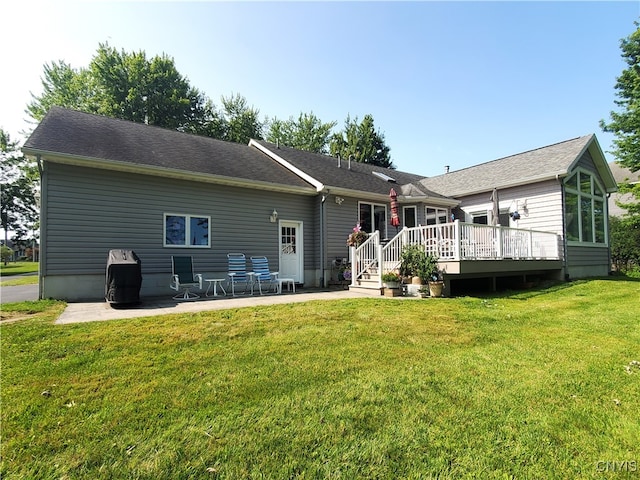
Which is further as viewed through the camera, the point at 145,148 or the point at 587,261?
the point at 587,261

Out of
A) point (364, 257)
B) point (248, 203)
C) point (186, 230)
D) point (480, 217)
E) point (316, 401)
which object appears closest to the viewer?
point (316, 401)

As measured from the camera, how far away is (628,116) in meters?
14.0

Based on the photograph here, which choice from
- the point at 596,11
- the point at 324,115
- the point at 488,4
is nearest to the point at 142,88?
the point at 324,115

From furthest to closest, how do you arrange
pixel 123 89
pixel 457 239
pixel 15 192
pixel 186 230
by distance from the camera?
1. pixel 15 192
2. pixel 123 89
3. pixel 186 230
4. pixel 457 239

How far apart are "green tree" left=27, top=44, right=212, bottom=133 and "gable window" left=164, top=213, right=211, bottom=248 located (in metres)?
19.1

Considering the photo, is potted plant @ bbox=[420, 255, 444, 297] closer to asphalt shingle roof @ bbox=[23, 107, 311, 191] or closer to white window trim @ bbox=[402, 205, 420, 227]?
asphalt shingle roof @ bbox=[23, 107, 311, 191]

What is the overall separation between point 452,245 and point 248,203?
6115mm

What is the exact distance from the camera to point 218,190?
9836 mm

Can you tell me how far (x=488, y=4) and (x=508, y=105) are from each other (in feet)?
17.5

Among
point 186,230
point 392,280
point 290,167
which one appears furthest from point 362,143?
point 392,280

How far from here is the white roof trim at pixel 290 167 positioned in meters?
11.1

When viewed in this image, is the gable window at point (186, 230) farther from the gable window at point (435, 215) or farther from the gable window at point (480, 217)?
the gable window at point (480, 217)

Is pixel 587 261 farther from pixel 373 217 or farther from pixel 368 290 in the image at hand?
pixel 368 290

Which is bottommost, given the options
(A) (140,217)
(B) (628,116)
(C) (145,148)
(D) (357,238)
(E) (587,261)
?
(E) (587,261)
